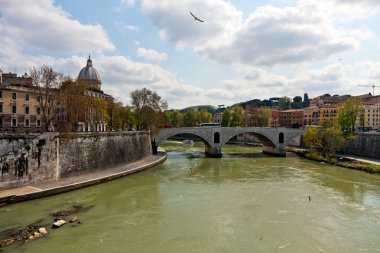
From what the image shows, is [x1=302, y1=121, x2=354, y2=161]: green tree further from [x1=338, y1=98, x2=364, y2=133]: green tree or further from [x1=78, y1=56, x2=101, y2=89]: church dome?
[x1=78, y1=56, x2=101, y2=89]: church dome

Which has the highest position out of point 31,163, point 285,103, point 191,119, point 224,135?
point 285,103

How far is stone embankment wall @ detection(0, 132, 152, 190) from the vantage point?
17438 mm

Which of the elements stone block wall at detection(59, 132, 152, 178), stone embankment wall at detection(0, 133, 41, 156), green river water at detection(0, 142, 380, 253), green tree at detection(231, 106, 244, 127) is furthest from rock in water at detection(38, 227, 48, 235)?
green tree at detection(231, 106, 244, 127)

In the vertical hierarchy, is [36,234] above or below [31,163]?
below

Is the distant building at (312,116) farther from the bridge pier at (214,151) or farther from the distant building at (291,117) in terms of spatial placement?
the bridge pier at (214,151)

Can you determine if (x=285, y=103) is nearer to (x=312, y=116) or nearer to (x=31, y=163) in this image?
(x=312, y=116)

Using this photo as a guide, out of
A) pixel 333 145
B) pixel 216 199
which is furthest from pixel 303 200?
pixel 333 145

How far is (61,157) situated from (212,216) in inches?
451

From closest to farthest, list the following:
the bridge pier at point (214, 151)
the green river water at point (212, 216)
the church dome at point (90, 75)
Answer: the green river water at point (212, 216) < the bridge pier at point (214, 151) < the church dome at point (90, 75)

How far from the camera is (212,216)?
14547mm

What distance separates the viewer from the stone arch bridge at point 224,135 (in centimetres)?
3891

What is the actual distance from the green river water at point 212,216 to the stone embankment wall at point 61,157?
2.57 meters

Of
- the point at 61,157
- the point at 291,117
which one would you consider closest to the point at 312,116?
the point at 291,117

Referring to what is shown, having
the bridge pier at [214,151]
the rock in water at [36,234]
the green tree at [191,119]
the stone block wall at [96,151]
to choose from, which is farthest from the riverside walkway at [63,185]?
the green tree at [191,119]
